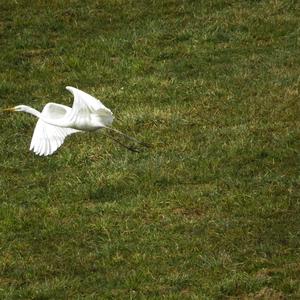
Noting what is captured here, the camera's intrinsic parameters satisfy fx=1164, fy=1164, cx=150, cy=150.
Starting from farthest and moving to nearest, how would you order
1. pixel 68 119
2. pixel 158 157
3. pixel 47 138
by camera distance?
pixel 158 157, pixel 47 138, pixel 68 119

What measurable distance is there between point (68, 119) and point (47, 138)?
92 centimetres

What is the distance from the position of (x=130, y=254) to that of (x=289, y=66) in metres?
6.83

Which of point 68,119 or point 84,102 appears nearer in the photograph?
point 84,102

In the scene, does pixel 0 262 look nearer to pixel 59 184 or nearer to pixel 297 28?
pixel 59 184

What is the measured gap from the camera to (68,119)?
12.5 m

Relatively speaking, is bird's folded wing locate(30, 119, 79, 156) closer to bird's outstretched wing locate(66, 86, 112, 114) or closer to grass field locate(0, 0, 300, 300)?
grass field locate(0, 0, 300, 300)

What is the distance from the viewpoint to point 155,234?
470 inches

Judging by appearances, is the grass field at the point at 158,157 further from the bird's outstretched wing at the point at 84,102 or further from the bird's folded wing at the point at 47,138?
the bird's outstretched wing at the point at 84,102

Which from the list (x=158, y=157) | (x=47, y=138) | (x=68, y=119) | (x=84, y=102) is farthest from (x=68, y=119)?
(x=158, y=157)

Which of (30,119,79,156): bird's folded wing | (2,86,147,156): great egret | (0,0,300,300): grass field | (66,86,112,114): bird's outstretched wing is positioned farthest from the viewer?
(30,119,79,156): bird's folded wing

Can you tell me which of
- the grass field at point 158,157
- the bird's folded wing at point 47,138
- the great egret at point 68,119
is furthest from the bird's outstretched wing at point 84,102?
the grass field at point 158,157

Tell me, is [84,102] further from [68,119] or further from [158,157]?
[158,157]

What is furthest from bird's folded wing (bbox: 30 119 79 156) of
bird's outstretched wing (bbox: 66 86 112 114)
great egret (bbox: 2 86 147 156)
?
bird's outstretched wing (bbox: 66 86 112 114)

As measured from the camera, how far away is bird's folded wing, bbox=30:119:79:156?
43.0 feet
